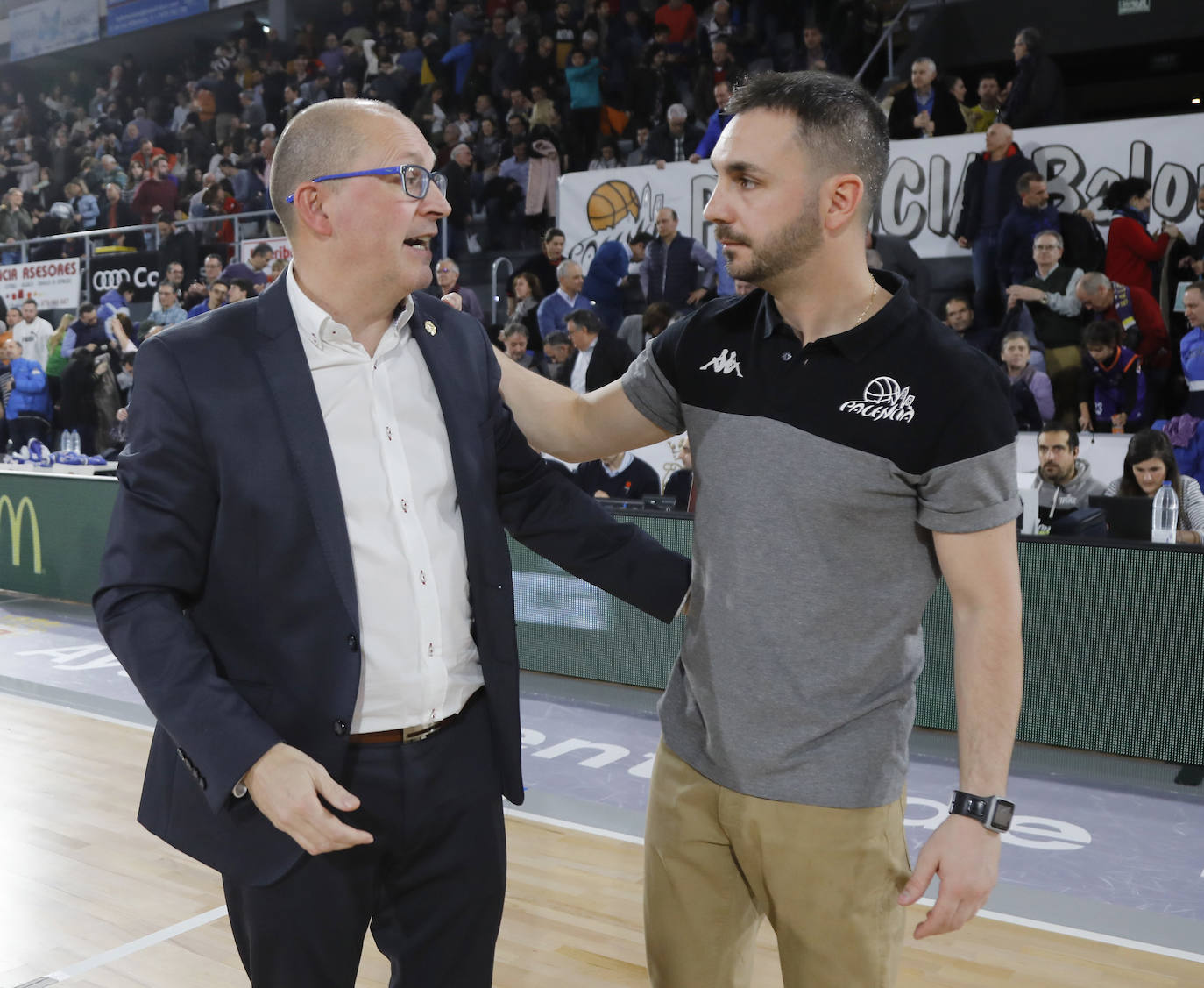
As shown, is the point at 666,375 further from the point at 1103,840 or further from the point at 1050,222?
the point at 1050,222

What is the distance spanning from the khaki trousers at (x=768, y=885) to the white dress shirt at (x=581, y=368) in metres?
6.76

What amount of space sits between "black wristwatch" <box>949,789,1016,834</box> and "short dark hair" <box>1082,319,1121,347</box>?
21.3 ft

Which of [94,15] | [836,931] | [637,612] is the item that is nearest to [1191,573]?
[637,612]

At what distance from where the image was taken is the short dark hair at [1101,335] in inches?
294

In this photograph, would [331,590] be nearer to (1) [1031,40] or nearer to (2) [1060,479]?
(2) [1060,479]

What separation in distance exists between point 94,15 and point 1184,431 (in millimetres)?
19948

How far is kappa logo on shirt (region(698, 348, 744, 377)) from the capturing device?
74.8 inches

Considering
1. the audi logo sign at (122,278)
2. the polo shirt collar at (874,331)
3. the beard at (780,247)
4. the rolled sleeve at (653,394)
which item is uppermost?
the audi logo sign at (122,278)

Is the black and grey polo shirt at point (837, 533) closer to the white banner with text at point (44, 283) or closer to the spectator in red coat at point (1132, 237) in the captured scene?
the spectator in red coat at point (1132, 237)

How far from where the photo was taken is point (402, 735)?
1.84 metres

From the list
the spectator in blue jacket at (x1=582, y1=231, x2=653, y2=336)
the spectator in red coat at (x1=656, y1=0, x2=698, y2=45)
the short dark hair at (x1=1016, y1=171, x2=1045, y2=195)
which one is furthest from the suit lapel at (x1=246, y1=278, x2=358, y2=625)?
the spectator in red coat at (x1=656, y1=0, x2=698, y2=45)

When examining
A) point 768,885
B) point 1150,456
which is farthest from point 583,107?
point 768,885

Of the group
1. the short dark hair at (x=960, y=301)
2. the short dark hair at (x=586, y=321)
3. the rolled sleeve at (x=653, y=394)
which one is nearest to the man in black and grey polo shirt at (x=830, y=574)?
the rolled sleeve at (x=653, y=394)

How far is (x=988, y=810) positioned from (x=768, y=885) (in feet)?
1.19
